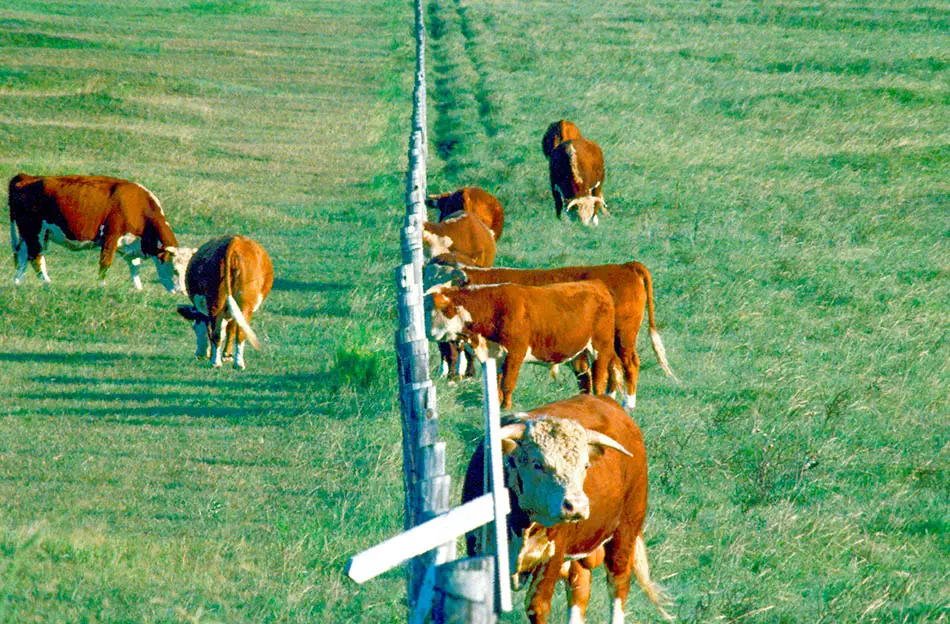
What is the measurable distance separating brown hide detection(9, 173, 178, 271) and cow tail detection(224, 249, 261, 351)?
2974mm

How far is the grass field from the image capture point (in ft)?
21.3

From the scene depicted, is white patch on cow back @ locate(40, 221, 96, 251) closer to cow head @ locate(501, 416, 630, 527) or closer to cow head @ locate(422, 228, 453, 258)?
cow head @ locate(422, 228, 453, 258)

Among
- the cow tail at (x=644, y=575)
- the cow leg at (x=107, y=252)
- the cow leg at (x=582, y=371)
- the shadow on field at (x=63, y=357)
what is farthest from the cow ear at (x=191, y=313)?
the cow tail at (x=644, y=575)

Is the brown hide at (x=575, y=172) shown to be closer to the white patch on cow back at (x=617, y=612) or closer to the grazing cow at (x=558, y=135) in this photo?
the grazing cow at (x=558, y=135)

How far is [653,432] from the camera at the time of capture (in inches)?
339

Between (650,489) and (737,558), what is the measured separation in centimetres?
104

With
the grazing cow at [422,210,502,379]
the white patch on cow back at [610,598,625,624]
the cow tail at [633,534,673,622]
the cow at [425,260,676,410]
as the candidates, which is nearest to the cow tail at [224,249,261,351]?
the cow at [425,260,676,410]

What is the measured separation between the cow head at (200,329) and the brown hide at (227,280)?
2.7 inches

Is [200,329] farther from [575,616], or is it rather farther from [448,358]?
[575,616]

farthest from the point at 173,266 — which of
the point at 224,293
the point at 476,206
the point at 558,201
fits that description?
the point at 558,201

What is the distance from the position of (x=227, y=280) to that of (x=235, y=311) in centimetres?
32

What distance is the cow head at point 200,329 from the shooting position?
11.0 metres

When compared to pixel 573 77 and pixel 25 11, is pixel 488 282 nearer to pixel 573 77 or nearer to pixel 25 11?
pixel 573 77

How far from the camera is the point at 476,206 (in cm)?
1409
